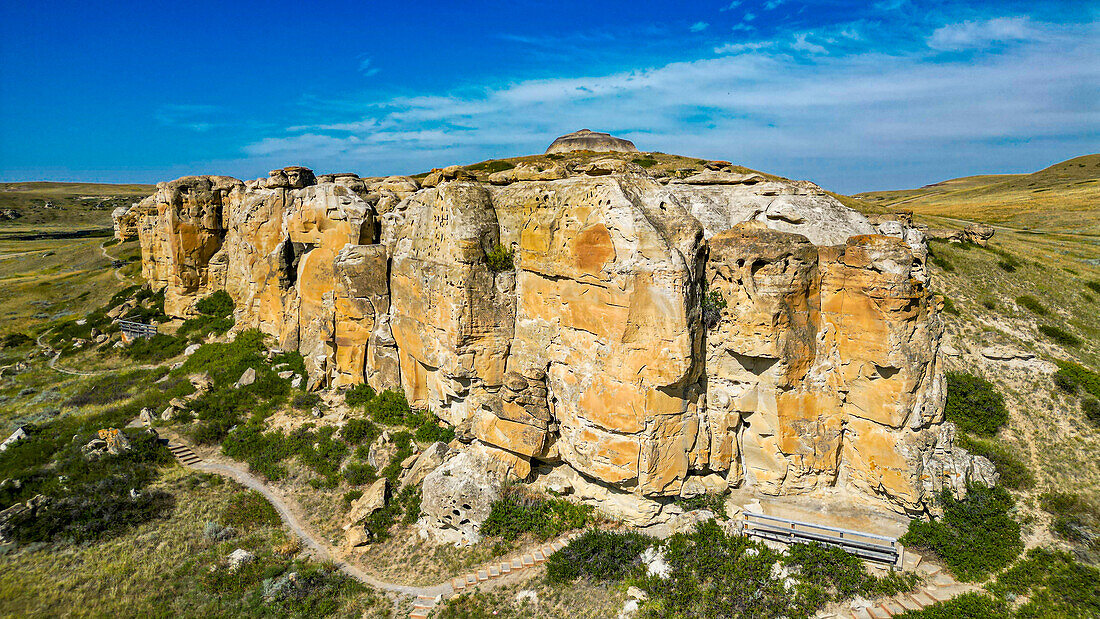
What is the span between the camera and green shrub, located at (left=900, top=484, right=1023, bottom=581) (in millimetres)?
16562

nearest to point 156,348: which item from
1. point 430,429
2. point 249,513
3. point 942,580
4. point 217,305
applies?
point 217,305

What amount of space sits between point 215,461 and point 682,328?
25423 millimetres

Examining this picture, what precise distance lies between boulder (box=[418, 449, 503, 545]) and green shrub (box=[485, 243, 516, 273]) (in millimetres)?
8359

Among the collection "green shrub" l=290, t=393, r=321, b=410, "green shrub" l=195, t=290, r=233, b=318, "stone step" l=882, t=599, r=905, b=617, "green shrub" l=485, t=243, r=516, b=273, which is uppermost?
"green shrub" l=485, t=243, r=516, b=273

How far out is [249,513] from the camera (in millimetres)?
21875

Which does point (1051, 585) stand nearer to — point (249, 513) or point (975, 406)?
point (975, 406)

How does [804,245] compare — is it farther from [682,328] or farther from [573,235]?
[573,235]

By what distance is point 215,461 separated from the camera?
25.7 m

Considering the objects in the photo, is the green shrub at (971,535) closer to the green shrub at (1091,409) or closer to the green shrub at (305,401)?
the green shrub at (1091,409)

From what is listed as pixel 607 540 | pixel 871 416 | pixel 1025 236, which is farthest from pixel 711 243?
pixel 1025 236

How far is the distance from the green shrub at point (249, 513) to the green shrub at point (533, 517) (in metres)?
10.1

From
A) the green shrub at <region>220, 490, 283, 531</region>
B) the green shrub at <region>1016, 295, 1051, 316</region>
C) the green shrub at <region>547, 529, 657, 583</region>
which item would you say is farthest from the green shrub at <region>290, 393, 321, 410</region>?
the green shrub at <region>1016, 295, 1051, 316</region>

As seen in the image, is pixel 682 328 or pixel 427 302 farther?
pixel 427 302

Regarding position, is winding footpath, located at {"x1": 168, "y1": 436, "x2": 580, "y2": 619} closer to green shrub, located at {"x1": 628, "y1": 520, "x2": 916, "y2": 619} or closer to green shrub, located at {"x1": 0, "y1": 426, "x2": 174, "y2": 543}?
green shrub, located at {"x1": 628, "y1": 520, "x2": 916, "y2": 619}
